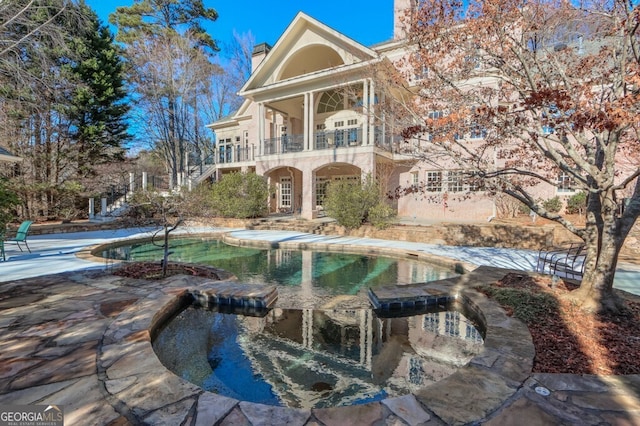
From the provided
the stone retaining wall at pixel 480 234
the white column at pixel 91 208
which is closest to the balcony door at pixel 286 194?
the stone retaining wall at pixel 480 234

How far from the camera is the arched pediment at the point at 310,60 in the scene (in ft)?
53.7

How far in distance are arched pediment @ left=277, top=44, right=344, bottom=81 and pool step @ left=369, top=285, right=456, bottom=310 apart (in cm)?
1457

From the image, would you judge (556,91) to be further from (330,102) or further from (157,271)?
(330,102)

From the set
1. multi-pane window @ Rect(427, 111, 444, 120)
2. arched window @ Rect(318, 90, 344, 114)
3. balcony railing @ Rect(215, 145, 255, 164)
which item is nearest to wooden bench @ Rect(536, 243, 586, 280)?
multi-pane window @ Rect(427, 111, 444, 120)

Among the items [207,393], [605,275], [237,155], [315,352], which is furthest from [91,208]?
[605,275]

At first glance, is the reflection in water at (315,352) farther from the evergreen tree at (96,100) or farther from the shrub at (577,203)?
the evergreen tree at (96,100)

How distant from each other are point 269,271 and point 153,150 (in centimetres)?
2330

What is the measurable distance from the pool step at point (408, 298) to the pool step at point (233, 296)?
172cm

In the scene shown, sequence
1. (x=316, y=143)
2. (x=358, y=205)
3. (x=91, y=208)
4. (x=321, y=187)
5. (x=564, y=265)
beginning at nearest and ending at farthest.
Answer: (x=564, y=265) < (x=358, y=205) < (x=91, y=208) < (x=316, y=143) < (x=321, y=187)

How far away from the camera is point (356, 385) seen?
2908mm

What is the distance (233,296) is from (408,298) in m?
2.66

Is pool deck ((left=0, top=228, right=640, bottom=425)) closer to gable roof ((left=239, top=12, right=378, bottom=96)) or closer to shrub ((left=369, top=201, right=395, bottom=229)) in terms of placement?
shrub ((left=369, top=201, right=395, bottom=229))

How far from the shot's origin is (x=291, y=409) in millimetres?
2141

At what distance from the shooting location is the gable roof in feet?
45.6
